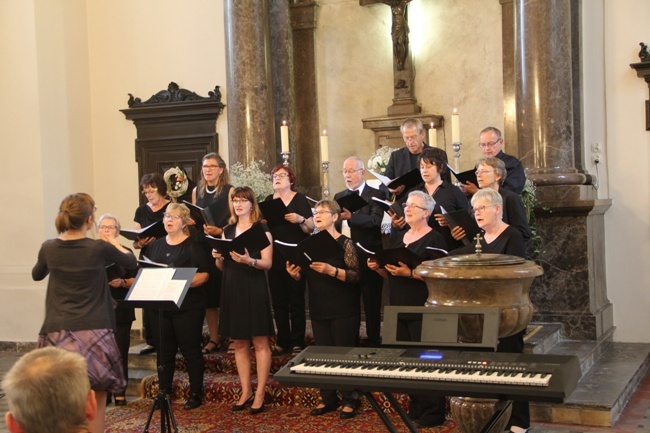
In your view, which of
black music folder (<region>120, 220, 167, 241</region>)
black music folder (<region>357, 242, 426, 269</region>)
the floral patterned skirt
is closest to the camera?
the floral patterned skirt

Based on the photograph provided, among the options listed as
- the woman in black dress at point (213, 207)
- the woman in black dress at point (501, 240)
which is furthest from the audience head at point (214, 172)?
the woman in black dress at point (501, 240)

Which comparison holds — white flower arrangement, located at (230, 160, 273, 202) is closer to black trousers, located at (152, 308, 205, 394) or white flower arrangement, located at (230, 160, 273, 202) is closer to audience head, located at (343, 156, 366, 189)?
audience head, located at (343, 156, 366, 189)

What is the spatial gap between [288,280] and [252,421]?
4.38 feet

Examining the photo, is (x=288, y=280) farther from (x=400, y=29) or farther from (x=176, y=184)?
(x=400, y=29)

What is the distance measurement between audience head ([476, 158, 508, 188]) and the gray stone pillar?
6.75 ft

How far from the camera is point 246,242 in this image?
6.04 meters

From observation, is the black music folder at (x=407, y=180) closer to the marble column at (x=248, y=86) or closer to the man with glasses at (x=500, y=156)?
the man with glasses at (x=500, y=156)

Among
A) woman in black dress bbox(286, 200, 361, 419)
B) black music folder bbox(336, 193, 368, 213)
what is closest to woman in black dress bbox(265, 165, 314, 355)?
black music folder bbox(336, 193, 368, 213)

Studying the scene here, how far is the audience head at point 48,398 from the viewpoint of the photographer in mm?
2379

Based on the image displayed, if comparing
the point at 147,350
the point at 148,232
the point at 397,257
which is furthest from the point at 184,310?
the point at 397,257

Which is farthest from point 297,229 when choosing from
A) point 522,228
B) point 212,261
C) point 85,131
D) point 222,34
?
point 85,131

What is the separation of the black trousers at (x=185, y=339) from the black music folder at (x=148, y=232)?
2.00 ft

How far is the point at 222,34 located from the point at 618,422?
640 cm

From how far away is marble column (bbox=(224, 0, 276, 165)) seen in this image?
9109mm
